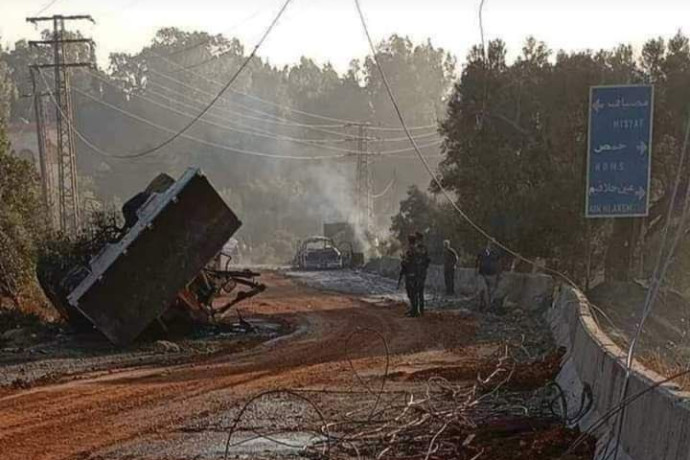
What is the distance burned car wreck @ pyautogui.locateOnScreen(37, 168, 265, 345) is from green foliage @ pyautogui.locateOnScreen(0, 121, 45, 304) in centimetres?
655

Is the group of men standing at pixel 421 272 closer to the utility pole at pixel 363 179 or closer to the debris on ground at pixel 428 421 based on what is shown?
the debris on ground at pixel 428 421

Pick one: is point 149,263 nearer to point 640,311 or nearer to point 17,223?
point 17,223

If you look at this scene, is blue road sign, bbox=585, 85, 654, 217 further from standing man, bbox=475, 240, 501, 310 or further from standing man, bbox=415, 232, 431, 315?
standing man, bbox=475, 240, 501, 310

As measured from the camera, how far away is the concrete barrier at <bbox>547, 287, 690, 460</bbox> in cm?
549

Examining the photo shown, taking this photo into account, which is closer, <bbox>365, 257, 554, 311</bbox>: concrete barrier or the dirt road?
the dirt road

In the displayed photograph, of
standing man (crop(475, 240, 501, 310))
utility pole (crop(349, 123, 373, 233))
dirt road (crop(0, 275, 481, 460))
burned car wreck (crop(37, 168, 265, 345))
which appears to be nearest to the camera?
dirt road (crop(0, 275, 481, 460))

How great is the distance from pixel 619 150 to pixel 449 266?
48.7ft

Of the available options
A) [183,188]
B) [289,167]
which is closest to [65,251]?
[183,188]

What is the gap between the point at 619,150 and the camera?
498 inches

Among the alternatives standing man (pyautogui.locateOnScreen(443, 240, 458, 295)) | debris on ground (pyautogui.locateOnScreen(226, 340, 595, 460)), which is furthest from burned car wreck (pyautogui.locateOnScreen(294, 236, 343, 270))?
debris on ground (pyautogui.locateOnScreen(226, 340, 595, 460))

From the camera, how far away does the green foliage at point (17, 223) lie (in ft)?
77.4

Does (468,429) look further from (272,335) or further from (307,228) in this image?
(307,228)

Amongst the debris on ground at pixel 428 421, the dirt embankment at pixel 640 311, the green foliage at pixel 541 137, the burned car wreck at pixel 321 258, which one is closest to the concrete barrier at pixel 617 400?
the debris on ground at pixel 428 421

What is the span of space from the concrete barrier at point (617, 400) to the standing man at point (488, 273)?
34.1ft
